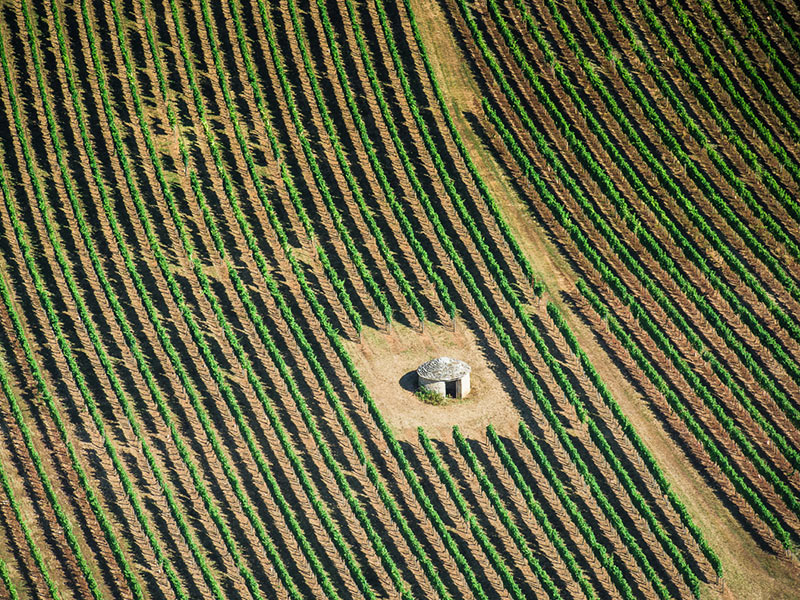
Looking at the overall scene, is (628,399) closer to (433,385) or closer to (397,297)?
(433,385)

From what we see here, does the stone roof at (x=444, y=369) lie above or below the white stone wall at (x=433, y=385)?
above

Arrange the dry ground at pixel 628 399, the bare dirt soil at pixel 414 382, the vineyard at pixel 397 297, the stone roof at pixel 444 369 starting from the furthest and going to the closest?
the stone roof at pixel 444 369 → the bare dirt soil at pixel 414 382 → the vineyard at pixel 397 297 → the dry ground at pixel 628 399

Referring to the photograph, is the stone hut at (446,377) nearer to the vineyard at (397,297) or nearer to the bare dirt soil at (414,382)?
the bare dirt soil at (414,382)

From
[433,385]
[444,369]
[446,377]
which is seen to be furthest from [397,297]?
[446,377]

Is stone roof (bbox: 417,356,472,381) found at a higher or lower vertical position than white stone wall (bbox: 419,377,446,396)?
higher

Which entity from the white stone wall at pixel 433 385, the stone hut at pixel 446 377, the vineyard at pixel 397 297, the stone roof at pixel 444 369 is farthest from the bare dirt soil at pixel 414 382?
the stone roof at pixel 444 369

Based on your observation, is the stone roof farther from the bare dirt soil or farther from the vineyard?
the vineyard

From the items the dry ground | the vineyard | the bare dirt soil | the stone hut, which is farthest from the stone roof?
the dry ground
